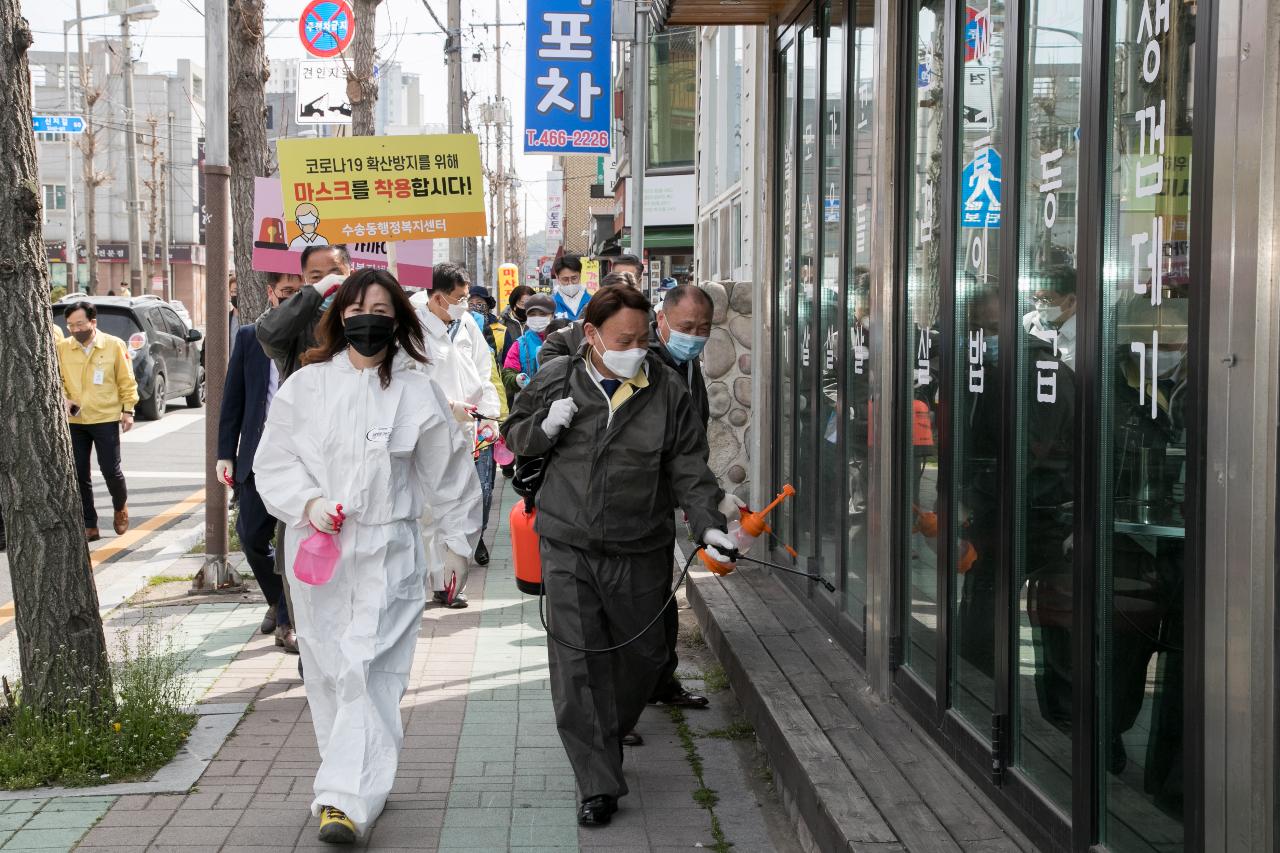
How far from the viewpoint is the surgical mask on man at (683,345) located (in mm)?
6051

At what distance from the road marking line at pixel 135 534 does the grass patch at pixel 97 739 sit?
10.8 feet

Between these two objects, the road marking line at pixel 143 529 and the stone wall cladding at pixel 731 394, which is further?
the road marking line at pixel 143 529

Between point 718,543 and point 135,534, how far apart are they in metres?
8.38

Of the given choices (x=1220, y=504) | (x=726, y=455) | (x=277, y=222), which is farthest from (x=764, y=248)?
(x=1220, y=504)

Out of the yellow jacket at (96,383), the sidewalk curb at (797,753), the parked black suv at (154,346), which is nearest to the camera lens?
the sidewalk curb at (797,753)

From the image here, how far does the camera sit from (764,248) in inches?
343

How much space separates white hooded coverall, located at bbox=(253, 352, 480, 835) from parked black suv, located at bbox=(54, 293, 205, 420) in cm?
1684

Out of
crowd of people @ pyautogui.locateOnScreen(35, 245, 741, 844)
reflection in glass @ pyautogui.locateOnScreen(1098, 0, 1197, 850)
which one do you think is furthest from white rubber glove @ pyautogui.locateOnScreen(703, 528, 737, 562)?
reflection in glass @ pyautogui.locateOnScreen(1098, 0, 1197, 850)

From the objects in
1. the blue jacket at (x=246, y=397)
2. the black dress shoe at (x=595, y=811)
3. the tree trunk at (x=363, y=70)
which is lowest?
the black dress shoe at (x=595, y=811)

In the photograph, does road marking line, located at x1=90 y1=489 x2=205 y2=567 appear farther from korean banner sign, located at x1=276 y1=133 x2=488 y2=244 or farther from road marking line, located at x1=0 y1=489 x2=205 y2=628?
korean banner sign, located at x1=276 y1=133 x2=488 y2=244

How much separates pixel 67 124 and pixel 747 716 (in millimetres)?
30832

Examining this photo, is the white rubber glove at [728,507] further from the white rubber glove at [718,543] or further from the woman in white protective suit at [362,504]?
the woman in white protective suit at [362,504]

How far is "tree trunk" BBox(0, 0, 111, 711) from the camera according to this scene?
17.7 ft

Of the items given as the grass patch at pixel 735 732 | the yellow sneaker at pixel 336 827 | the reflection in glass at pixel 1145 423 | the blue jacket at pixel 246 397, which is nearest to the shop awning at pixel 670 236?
the blue jacket at pixel 246 397
